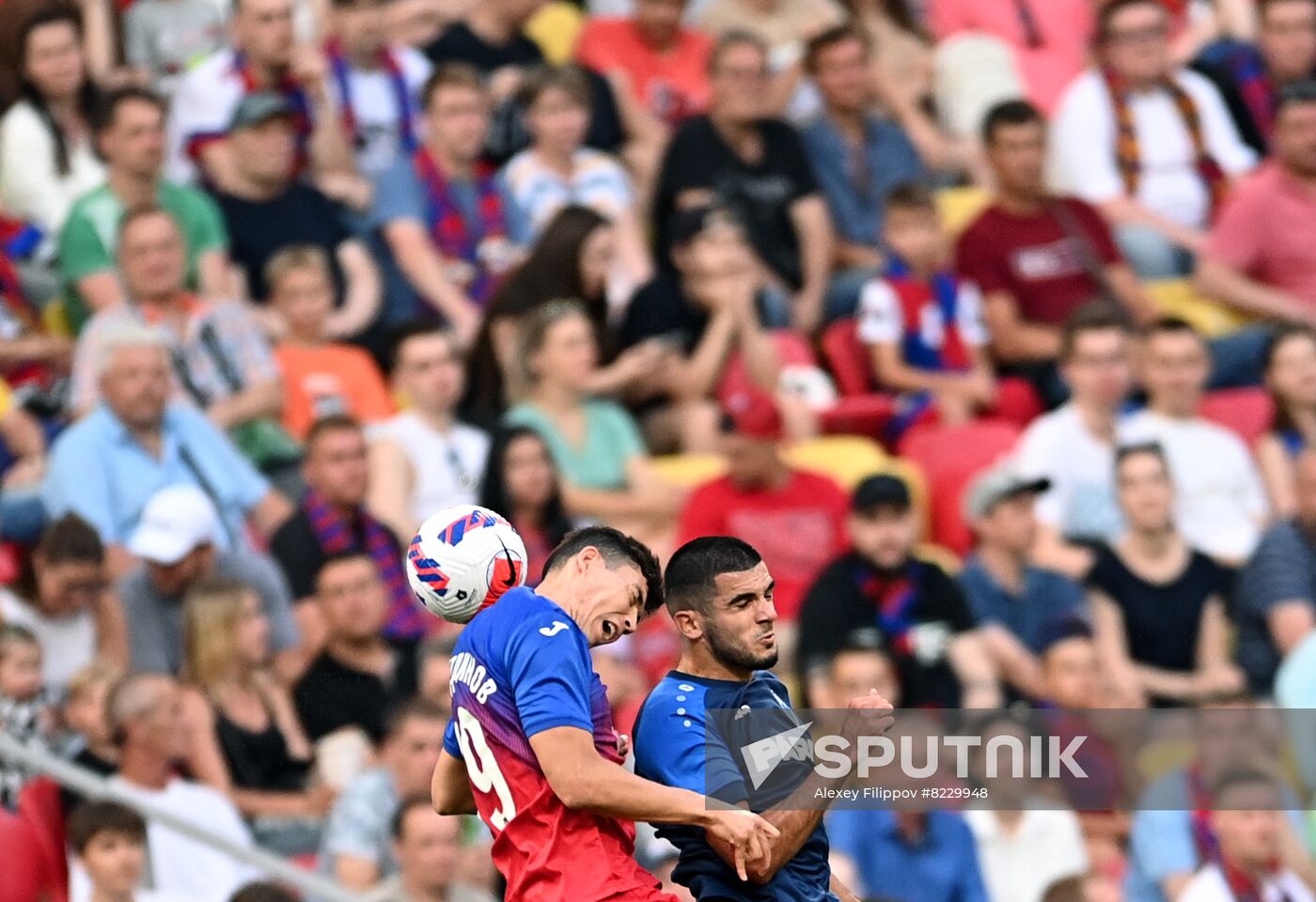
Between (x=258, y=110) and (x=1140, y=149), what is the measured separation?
4.50 metres

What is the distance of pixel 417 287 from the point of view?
11.7m

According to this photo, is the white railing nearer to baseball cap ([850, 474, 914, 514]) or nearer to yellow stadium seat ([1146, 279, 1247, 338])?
baseball cap ([850, 474, 914, 514])

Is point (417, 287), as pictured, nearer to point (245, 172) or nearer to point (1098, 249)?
point (245, 172)

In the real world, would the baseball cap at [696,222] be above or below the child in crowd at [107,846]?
above

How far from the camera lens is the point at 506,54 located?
41.9ft

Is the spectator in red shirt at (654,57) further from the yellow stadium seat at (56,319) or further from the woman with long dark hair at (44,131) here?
the yellow stadium seat at (56,319)

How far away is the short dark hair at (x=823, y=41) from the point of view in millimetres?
12789

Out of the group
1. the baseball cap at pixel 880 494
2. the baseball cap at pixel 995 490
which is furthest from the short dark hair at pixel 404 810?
the baseball cap at pixel 995 490

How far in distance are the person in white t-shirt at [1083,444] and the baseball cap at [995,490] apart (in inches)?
13.2

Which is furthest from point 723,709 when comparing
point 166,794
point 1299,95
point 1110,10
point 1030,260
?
point 1110,10

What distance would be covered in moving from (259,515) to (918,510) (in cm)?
279

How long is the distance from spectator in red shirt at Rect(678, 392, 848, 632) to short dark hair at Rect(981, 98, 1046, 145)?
2425 mm

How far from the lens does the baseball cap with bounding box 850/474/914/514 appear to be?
33.4 feet

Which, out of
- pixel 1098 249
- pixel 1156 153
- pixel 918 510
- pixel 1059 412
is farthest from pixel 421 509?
pixel 1156 153
